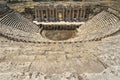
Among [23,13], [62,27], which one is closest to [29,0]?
[23,13]

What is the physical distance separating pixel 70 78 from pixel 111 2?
1368 inches

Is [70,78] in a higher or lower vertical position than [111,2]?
higher

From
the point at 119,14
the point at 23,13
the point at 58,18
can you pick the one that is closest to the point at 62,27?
the point at 58,18

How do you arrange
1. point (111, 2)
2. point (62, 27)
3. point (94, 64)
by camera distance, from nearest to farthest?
point (94, 64) → point (62, 27) → point (111, 2)

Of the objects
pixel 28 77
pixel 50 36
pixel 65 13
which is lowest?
pixel 50 36

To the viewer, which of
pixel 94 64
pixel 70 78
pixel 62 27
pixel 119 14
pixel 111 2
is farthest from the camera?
pixel 111 2

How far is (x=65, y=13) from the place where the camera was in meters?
32.1

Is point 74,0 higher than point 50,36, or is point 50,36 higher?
point 74,0

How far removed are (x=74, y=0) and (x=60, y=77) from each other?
34.3 m

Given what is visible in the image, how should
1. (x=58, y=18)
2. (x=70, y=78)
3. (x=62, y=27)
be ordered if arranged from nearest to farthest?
(x=70, y=78) < (x=62, y=27) < (x=58, y=18)

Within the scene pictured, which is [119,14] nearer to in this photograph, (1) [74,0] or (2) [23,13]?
(1) [74,0]

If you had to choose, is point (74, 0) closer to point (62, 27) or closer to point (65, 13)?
point (65, 13)

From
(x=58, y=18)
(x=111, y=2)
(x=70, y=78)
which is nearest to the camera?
(x=70, y=78)

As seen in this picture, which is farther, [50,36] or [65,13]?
[65,13]
